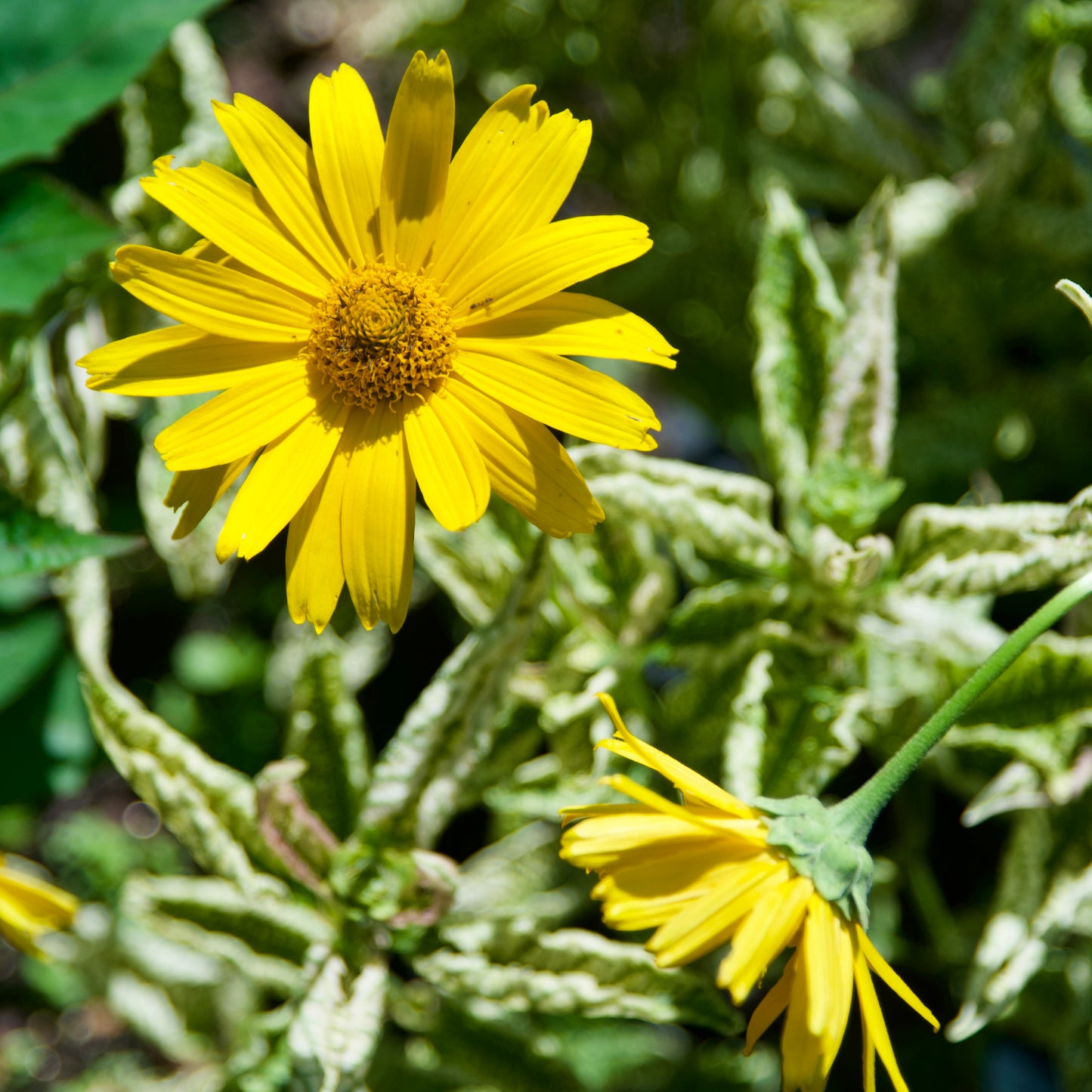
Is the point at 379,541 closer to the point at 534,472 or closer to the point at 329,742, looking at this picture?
the point at 534,472

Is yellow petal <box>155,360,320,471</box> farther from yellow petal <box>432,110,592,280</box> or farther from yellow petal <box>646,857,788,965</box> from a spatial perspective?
yellow petal <box>646,857,788,965</box>

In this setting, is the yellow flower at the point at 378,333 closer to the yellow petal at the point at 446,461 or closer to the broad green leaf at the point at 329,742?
the yellow petal at the point at 446,461

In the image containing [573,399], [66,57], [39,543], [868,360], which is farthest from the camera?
[66,57]

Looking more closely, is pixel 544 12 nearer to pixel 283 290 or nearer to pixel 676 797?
pixel 283 290

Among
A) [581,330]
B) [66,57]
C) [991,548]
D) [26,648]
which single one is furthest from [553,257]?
[26,648]

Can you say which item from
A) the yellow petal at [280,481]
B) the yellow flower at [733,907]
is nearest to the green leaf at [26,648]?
the yellow petal at [280,481]

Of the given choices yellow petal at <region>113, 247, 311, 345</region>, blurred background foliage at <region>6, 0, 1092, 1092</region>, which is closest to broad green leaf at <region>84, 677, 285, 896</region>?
blurred background foliage at <region>6, 0, 1092, 1092</region>

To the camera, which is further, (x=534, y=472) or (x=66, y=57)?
(x=66, y=57)
